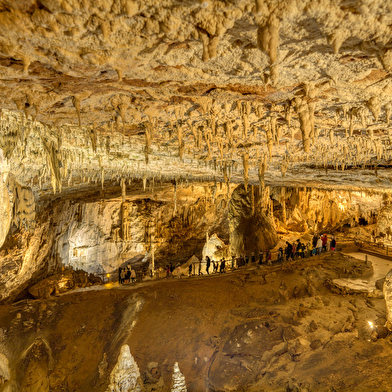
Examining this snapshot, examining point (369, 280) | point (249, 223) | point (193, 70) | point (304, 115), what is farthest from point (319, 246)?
point (193, 70)

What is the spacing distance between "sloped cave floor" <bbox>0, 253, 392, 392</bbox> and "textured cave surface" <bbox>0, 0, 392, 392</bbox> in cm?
5

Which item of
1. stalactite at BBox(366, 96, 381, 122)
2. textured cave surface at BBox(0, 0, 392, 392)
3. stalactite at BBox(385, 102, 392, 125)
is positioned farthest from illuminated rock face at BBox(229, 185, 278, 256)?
stalactite at BBox(366, 96, 381, 122)

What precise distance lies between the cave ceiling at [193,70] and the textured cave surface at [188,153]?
0.07ft

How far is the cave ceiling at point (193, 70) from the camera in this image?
246 cm

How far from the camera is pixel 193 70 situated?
3574 mm

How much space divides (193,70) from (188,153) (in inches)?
198

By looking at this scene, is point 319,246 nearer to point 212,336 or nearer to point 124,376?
point 212,336

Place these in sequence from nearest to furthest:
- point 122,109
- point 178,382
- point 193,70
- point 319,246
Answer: point 193,70 → point 122,109 → point 178,382 → point 319,246

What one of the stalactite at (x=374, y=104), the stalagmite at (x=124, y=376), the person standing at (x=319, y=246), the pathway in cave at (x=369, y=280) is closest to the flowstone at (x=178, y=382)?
the stalagmite at (x=124, y=376)

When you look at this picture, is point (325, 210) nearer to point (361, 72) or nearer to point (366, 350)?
point (366, 350)

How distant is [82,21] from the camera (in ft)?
8.39

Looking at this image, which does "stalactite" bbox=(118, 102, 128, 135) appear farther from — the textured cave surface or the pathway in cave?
the pathway in cave

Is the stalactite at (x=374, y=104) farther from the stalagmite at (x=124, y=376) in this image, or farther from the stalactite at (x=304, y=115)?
the stalagmite at (x=124, y=376)

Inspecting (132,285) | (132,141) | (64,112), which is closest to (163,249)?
(132,285)
